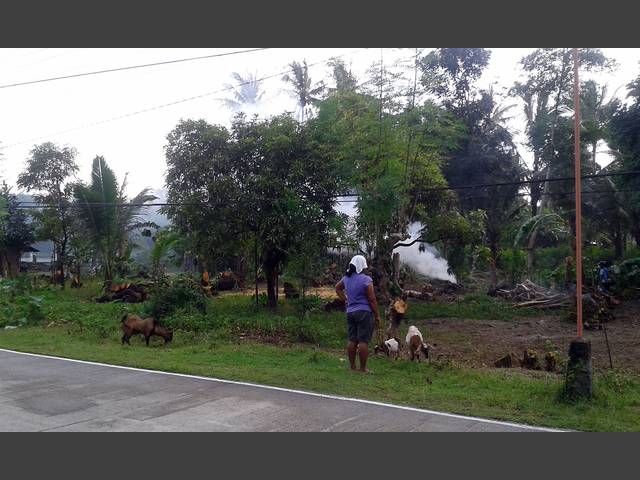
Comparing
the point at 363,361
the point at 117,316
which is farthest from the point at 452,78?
the point at 363,361

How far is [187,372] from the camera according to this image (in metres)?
9.02

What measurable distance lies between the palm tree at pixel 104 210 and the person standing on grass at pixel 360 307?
550 inches

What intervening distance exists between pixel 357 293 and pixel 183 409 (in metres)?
3.09

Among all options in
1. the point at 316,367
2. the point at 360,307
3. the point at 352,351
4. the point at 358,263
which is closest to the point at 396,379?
the point at 352,351

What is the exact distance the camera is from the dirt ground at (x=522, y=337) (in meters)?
11.8

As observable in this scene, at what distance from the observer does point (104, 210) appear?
2120cm

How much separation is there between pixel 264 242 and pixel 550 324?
28.2ft

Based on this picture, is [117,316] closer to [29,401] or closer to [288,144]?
[288,144]

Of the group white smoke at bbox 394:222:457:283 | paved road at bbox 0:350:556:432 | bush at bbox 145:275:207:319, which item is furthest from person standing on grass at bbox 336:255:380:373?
white smoke at bbox 394:222:457:283

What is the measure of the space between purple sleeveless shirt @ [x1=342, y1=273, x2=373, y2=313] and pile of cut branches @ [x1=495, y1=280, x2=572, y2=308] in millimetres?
12636

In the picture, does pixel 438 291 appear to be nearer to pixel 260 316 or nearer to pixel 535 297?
pixel 535 297

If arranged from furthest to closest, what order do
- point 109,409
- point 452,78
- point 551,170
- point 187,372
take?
point 452,78
point 551,170
point 187,372
point 109,409

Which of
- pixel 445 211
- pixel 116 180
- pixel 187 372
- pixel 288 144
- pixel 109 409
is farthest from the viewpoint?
pixel 116 180

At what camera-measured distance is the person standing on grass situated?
28.2ft
